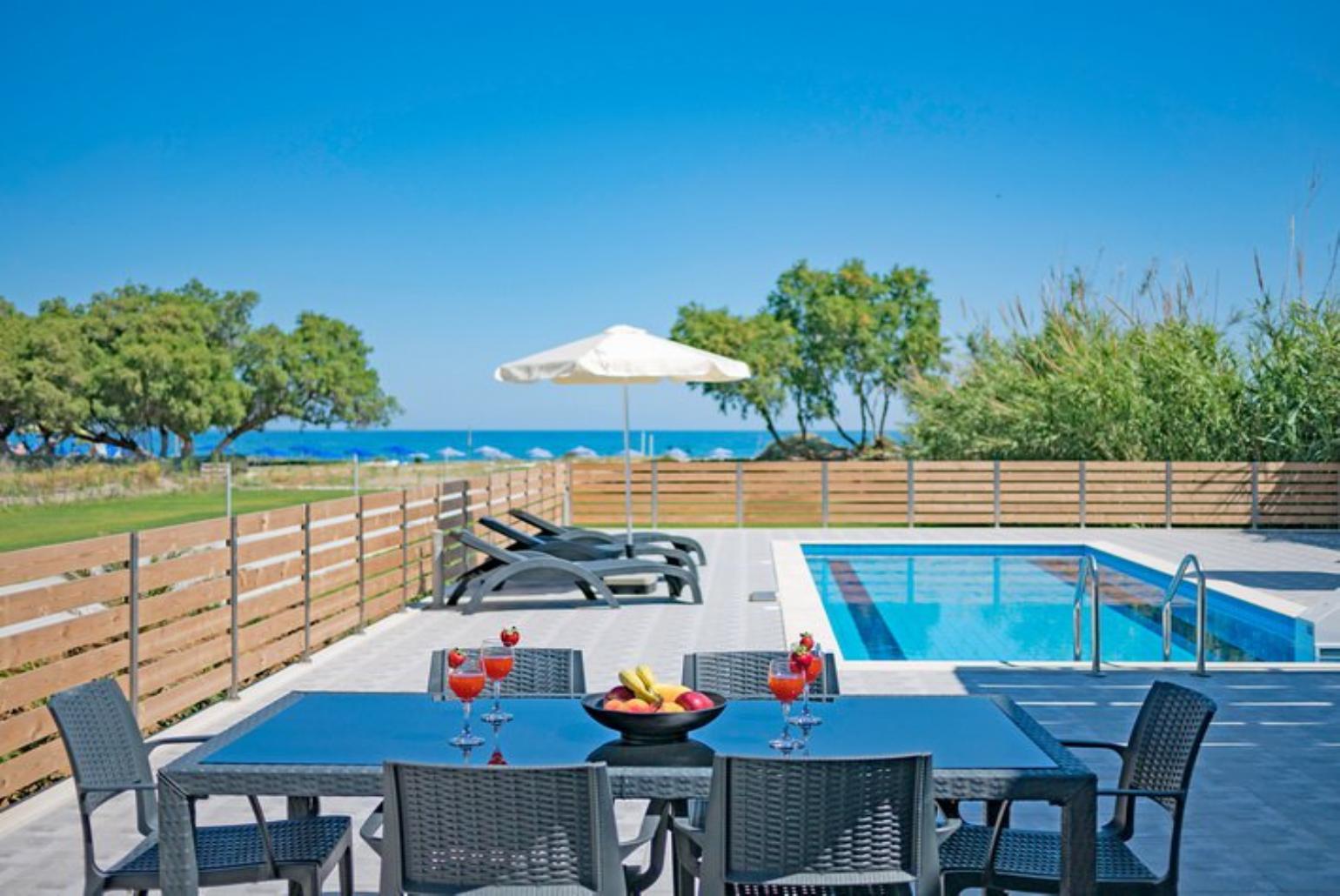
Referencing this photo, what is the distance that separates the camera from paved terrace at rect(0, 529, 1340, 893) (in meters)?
4.46

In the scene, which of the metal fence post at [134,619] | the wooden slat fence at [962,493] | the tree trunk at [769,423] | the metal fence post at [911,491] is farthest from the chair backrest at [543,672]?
the tree trunk at [769,423]

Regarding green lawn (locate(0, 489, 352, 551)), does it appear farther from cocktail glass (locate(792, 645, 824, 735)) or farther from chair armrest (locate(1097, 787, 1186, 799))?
chair armrest (locate(1097, 787, 1186, 799))

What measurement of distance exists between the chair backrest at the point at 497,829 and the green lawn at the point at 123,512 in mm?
22009

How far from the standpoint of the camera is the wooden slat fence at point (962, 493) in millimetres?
18141

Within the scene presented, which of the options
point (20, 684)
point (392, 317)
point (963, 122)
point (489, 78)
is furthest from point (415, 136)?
point (20, 684)

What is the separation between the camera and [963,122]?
1282 inches

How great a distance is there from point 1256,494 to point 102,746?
1724cm

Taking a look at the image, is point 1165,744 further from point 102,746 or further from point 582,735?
point 102,746

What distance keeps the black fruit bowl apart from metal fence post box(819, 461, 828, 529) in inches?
626

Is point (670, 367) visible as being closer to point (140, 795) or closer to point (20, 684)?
point (20, 684)

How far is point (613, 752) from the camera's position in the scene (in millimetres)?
3238

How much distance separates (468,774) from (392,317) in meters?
63.2

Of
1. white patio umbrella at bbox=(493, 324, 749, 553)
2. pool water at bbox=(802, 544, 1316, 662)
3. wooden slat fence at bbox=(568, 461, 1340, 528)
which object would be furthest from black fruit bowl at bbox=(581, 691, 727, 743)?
wooden slat fence at bbox=(568, 461, 1340, 528)

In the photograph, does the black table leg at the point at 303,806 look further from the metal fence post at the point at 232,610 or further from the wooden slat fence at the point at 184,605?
the metal fence post at the point at 232,610
